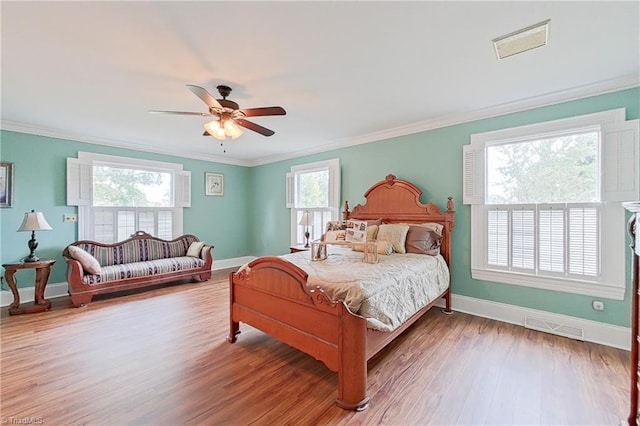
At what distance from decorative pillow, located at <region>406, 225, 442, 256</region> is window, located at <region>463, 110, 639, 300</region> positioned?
18.4 inches

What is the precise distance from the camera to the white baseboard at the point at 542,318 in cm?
266

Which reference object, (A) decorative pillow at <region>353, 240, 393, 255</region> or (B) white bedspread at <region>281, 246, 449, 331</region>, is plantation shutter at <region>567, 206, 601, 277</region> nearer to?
(B) white bedspread at <region>281, 246, 449, 331</region>

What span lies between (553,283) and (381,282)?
217 cm

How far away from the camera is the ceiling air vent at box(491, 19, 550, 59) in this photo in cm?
193

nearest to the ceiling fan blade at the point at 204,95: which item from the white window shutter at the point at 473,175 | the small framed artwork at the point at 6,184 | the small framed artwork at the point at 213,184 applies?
the white window shutter at the point at 473,175

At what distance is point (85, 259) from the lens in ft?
13.0

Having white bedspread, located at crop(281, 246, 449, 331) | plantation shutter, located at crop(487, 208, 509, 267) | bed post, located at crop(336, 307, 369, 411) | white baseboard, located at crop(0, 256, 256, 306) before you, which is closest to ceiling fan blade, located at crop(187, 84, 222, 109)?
white bedspread, located at crop(281, 246, 449, 331)

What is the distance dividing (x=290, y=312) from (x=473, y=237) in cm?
255

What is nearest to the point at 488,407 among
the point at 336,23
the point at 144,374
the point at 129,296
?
the point at 144,374

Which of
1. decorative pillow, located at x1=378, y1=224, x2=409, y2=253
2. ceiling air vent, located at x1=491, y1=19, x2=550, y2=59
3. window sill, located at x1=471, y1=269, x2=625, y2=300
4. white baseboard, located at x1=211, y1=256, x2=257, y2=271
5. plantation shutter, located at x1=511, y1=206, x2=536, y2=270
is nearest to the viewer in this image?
ceiling air vent, located at x1=491, y1=19, x2=550, y2=59

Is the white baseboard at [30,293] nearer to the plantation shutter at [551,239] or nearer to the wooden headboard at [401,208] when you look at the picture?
the wooden headboard at [401,208]

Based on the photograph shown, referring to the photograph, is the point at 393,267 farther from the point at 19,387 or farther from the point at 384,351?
the point at 19,387

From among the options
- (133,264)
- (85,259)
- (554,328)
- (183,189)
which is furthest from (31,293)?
(554,328)

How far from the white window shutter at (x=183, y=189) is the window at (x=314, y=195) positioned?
6.71 ft
